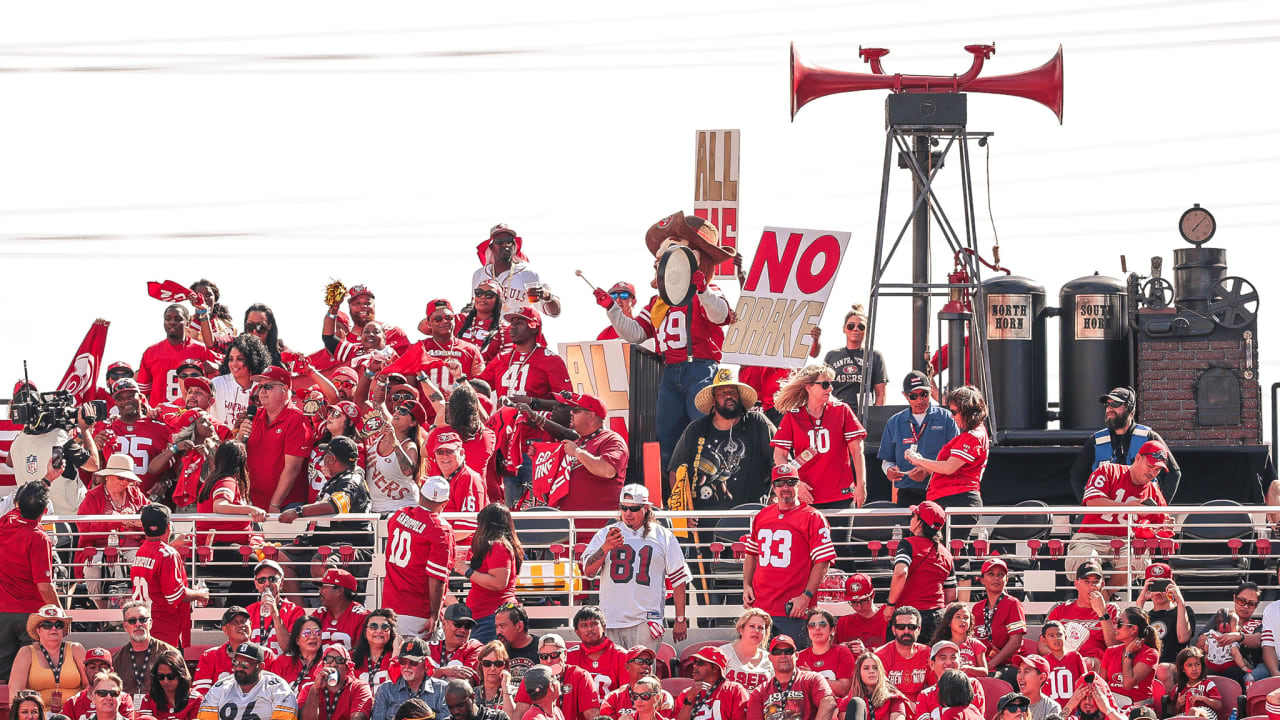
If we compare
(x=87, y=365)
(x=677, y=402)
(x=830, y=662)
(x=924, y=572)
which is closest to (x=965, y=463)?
(x=924, y=572)

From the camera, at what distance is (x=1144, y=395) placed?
52.7ft

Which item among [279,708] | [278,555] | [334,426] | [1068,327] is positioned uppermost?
[1068,327]

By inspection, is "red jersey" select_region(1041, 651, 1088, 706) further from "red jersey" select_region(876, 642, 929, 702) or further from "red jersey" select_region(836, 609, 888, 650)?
"red jersey" select_region(836, 609, 888, 650)

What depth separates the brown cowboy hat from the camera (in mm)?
15031

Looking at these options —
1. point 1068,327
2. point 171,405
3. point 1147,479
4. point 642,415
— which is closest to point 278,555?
point 171,405

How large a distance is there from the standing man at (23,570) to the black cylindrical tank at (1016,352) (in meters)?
8.04

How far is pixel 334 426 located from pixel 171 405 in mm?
1978

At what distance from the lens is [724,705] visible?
11.5 meters

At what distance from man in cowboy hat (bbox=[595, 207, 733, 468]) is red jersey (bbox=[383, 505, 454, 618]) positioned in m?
2.65

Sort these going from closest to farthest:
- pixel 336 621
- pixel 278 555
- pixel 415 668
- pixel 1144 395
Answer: pixel 415 668
pixel 336 621
pixel 278 555
pixel 1144 395

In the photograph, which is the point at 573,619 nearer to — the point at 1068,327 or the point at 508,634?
the point at 508,634

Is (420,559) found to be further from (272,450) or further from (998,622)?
(998,622)

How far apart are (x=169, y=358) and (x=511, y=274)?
290cm

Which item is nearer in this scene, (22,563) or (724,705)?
(724,705)
